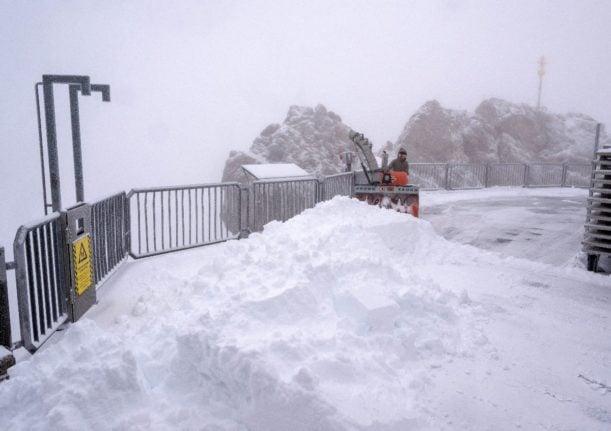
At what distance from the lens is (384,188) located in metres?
11.7

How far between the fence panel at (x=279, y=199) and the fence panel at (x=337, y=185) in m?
0.38

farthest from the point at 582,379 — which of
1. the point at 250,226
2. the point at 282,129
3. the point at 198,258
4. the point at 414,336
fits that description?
the point at 282,129

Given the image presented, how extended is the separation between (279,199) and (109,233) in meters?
4.36

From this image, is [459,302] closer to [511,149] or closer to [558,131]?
[511,149]

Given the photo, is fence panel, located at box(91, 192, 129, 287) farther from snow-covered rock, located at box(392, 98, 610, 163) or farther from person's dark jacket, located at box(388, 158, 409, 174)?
snow-covered rock, located at box(392, 98, 610, 163)

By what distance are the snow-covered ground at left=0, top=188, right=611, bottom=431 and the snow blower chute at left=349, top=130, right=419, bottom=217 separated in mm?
4161

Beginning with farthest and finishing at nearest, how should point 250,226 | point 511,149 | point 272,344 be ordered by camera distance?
point 511,149 < point 250,226 < point 272,344

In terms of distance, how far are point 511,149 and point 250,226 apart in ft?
120

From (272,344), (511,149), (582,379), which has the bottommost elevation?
(582,379)

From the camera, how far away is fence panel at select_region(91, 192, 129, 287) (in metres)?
6.35

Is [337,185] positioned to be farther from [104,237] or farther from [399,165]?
[104,237]

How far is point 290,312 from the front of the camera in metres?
4.57

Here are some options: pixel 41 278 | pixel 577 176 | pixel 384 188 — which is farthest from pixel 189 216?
pixel 577 176

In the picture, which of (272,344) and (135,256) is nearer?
(272,344)
